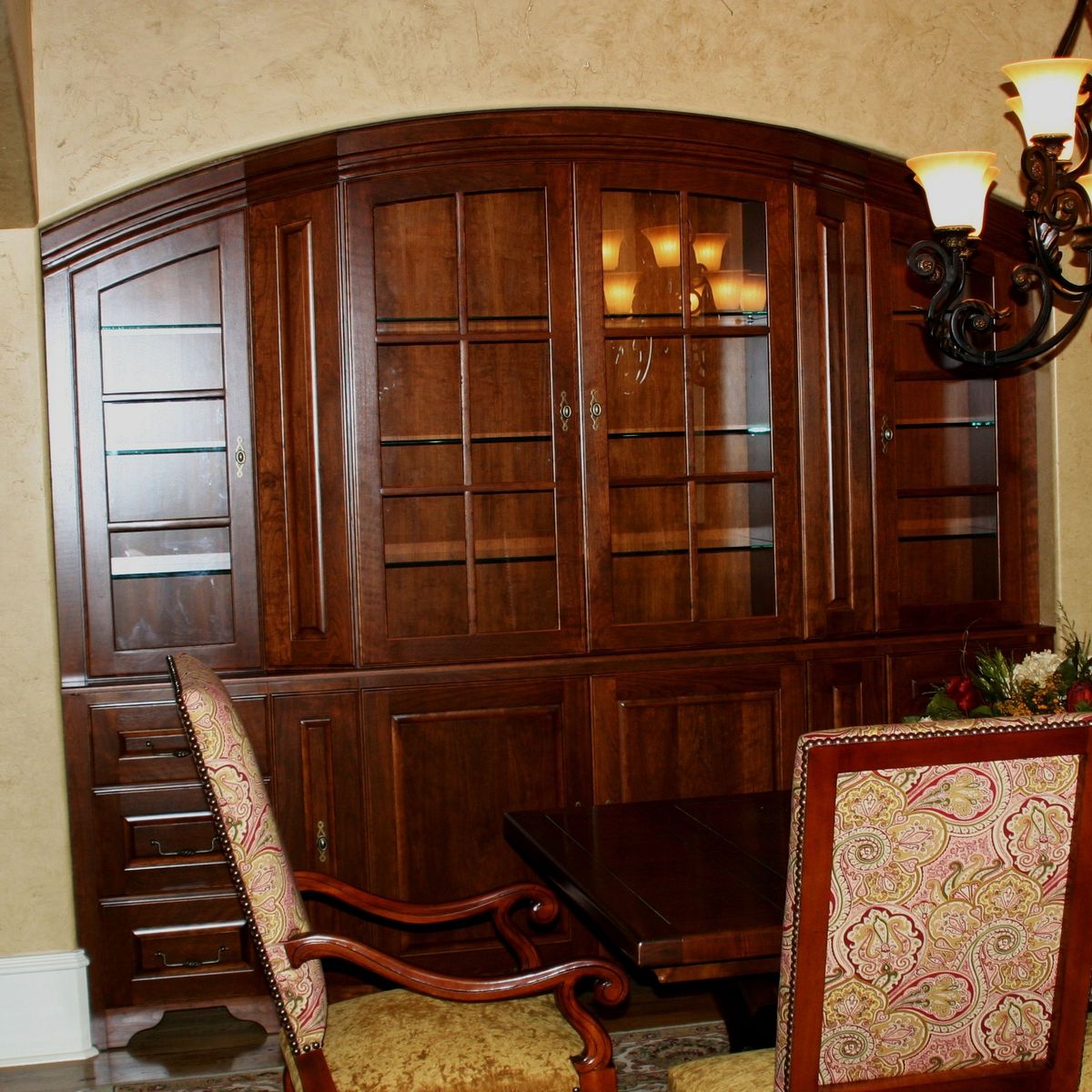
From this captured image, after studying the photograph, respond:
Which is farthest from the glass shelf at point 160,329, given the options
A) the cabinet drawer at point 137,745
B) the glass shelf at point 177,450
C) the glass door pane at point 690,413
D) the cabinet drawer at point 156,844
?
the cabinet drawer at point 156,844

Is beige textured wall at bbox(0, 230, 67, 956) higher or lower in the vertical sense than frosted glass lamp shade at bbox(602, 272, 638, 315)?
lower

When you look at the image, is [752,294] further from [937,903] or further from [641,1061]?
[937,903]

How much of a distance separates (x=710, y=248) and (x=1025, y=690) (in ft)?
5.92

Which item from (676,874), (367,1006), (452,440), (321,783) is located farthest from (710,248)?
(367,1006)

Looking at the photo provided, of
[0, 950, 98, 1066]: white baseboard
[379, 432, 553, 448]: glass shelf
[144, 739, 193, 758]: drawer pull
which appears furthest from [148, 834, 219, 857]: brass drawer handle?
[379, 432, 553, 448]: glass shelf

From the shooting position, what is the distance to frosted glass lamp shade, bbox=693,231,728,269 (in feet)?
12.6

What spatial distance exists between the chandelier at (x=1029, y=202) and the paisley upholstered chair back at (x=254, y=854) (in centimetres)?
152

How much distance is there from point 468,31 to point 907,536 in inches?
77.3

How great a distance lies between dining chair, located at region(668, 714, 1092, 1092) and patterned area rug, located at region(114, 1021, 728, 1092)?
56.0 inches

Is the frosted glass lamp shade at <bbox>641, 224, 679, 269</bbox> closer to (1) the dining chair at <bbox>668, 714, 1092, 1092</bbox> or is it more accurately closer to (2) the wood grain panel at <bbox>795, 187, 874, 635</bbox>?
(2) the wood grain panel at <bbox>795, 187, 874, 635</bbox>

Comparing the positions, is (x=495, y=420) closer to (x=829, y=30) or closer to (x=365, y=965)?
(x=829, y=30)

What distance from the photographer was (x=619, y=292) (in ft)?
12.5

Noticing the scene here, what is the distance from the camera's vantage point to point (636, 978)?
150 inches

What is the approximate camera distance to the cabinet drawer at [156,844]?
11.5ft
